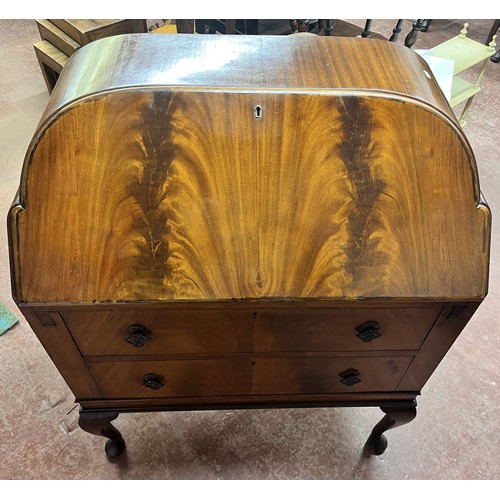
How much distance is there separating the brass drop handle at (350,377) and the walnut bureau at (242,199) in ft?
0.91

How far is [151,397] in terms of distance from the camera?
1308 mm

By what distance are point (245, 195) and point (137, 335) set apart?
1.28 feet

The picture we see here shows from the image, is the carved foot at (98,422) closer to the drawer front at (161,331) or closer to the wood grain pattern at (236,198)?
the drawer front at (161,331)

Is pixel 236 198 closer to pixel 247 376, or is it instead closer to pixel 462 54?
pixel 247 376

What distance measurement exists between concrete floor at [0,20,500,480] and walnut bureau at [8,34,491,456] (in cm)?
83

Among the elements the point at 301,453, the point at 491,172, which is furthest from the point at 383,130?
the point at 491,172

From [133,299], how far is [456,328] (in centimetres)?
71

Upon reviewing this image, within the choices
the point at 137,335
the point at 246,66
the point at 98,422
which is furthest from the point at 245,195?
the point at 98,422

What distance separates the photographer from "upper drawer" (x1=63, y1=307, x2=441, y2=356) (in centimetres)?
100

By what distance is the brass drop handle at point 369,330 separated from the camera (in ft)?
3.44

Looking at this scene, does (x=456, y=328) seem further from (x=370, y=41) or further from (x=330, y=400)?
(x=370, y=41)

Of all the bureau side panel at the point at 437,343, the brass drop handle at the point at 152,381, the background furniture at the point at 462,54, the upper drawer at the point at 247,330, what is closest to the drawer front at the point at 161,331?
the upper drawer at the point at 247,330

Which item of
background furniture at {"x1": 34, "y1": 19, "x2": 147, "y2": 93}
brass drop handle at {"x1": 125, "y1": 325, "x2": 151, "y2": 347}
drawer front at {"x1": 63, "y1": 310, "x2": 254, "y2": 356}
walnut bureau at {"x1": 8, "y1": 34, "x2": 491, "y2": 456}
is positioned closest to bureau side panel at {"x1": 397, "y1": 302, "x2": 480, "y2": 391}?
walnut bureau at {"x1": 8, "y1": 34, "x2": 491, "y2": 456}

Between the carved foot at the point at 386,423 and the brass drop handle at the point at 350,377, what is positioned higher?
the brass drop handle at the point at 350,377
